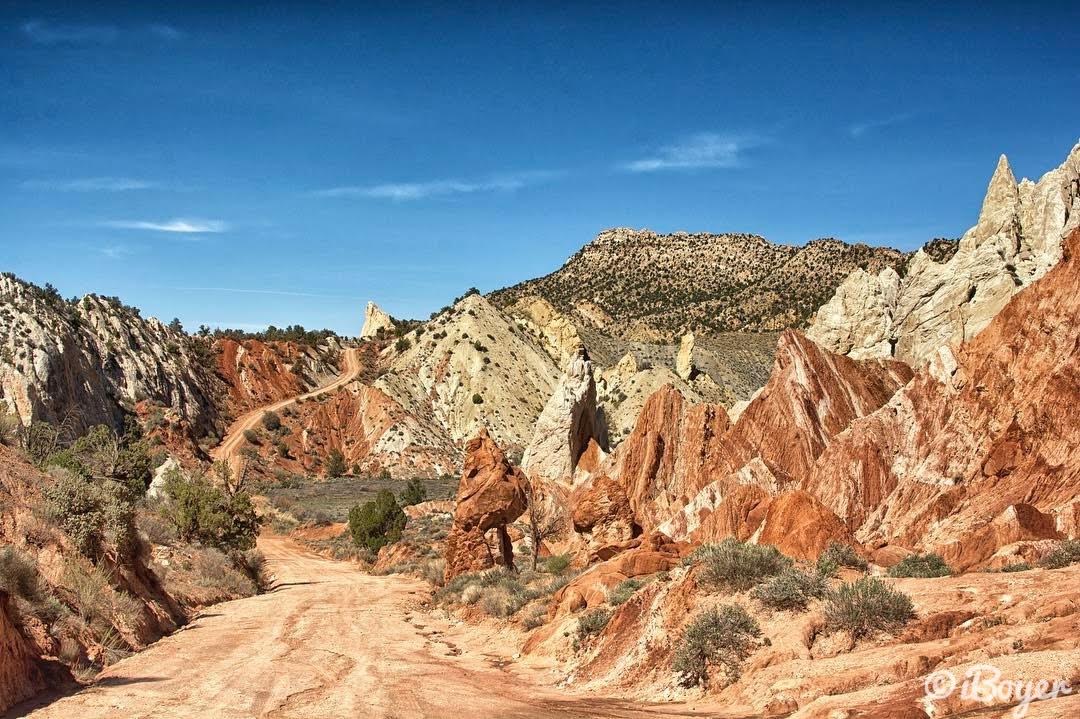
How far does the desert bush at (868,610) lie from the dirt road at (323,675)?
7.79ft

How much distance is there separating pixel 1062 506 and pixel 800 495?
471 centimetres

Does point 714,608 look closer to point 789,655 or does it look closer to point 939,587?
point 789,655

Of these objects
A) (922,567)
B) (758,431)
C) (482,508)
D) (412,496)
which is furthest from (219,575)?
(412,496)

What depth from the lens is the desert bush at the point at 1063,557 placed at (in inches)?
484

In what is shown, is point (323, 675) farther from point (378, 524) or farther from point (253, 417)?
point (253, 417)

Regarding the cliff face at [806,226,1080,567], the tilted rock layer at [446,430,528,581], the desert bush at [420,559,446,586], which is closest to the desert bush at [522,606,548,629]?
the tilted rock layer at [446,430,528,581]

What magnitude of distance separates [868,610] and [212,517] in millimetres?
25613

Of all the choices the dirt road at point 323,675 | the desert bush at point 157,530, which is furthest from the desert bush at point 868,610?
the desert bush at point 157,530

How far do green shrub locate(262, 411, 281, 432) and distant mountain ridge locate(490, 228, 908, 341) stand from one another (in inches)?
1934

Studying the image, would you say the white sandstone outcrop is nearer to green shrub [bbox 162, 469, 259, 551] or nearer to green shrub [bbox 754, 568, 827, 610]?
green shrub [bbox 162, 469, 259, 551]

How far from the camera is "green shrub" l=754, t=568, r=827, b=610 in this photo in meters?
A: 12.1

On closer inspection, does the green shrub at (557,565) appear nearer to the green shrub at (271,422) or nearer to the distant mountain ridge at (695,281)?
the green shrub at (271,422)

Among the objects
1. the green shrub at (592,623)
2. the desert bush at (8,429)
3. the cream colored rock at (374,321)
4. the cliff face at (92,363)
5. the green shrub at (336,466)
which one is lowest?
the green shrub at (592,623)

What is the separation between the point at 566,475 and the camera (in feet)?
140
